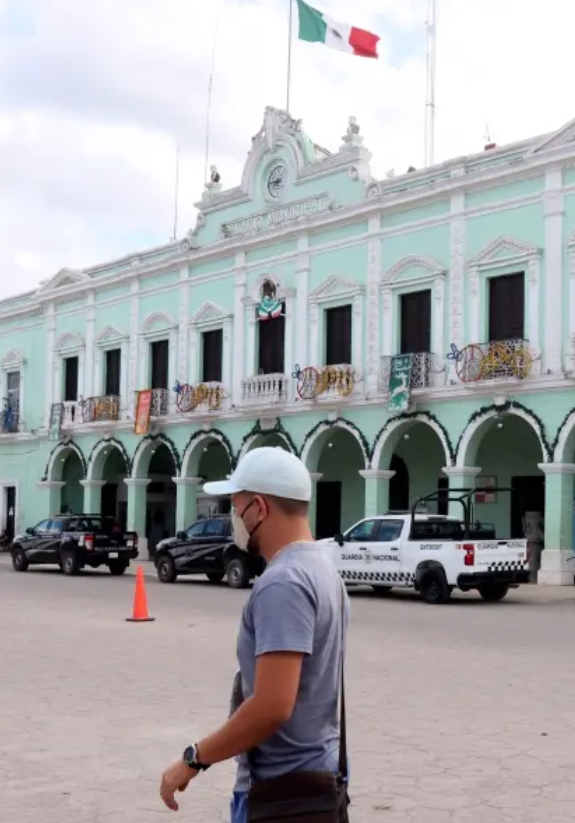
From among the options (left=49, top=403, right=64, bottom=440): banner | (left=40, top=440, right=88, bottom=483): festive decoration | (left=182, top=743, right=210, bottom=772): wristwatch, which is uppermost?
(left=49, top=403, right=64, bottom=440): banner

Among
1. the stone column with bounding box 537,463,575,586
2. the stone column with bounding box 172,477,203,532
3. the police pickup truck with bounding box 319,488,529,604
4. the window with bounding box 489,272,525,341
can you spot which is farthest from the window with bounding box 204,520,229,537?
the stone column with bounding box 172,477,203,532

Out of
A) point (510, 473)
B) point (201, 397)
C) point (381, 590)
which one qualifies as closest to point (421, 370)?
point (510, 473)

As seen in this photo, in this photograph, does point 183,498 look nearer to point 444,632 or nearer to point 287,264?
point 287,264

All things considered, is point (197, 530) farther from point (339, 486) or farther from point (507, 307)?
point (507, 307)

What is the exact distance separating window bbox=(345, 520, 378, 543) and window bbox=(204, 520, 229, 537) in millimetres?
4230

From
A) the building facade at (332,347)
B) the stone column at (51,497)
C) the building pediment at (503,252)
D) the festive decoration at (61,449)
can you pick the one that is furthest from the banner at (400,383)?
the stone column at (51,497)

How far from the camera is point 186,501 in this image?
1308 inches

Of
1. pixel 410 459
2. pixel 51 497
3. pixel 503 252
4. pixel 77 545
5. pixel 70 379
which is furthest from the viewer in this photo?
pixel 51 497

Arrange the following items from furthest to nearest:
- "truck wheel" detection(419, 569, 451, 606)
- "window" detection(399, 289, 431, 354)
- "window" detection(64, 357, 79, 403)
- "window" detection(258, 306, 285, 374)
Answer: "window" detection(64, 357, 79, 403) → "window" detection(258, 306, 285, 374) → "window" detection(399, 289, 431, 354) → "truck wheel" detection(419, 569, 451, 606)

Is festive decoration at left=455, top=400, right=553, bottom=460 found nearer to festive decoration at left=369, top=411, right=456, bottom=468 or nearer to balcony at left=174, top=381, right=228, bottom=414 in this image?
festive decoration at left=369, top=411, right=456, bottom=468

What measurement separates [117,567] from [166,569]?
331 cm

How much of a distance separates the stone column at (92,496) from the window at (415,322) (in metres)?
13.8

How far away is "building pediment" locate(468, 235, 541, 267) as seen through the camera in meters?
24.7

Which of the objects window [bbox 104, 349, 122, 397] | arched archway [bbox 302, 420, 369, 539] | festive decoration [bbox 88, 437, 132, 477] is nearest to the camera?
arched archway [bbox 302, 420, 369, 539]
